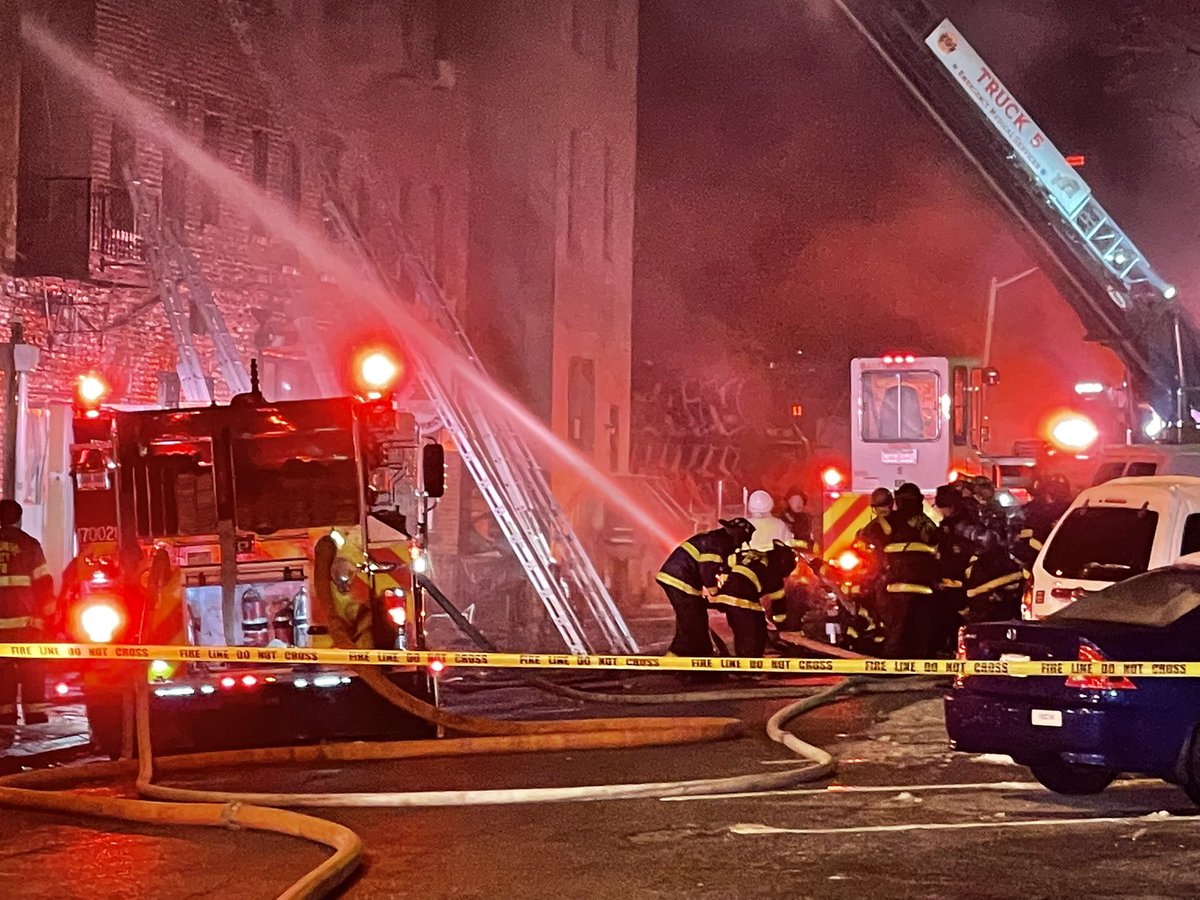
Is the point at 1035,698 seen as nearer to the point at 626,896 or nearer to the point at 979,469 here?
the point at 626,896

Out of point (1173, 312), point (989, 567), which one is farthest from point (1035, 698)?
point (1173, 312)

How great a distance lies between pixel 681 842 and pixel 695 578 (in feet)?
21.0

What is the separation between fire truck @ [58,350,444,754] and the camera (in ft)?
Answer: 30.8

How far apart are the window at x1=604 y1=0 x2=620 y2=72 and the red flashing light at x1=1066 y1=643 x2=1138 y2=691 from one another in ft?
64.5

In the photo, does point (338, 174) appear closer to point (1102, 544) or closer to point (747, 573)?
point (747, 573)

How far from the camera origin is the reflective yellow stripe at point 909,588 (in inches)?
525

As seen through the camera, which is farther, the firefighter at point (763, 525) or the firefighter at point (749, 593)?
the firefighter at point (763, 525)

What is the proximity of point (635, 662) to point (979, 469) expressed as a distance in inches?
479

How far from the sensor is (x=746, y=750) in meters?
9.58

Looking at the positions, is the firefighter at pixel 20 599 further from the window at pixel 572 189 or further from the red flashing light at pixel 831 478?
the window at pixel 572 189

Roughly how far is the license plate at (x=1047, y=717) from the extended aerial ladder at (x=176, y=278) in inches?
324

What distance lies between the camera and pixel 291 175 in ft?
65.9

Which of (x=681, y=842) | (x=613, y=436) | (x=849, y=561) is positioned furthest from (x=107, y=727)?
(x=613, y=436)

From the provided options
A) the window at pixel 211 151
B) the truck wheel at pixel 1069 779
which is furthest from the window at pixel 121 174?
the truck wheel at pixel 1069 779
